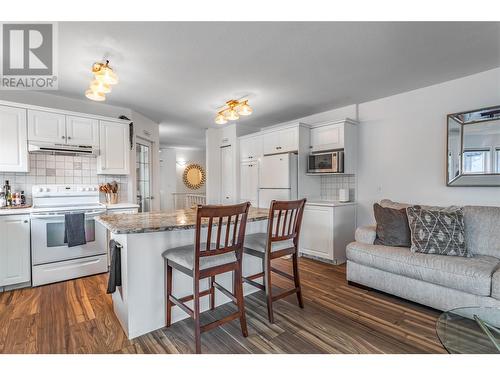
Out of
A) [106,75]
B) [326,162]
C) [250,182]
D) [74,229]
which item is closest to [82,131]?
[74,229]

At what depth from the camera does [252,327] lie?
2039 millimetres

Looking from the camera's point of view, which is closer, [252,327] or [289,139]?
[252,327]

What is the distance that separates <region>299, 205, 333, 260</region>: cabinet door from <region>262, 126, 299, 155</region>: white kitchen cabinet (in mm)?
1034

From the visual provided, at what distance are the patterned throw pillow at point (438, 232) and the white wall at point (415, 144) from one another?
666 mm

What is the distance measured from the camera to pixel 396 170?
11.8 feet

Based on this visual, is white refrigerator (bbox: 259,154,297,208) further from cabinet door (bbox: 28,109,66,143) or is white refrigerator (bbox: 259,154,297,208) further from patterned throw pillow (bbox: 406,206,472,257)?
cabinet door (bbox: 28,109,66,143)

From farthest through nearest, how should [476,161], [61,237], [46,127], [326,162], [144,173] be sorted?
[144,173] < [326,162] < [46,127] < [61,237] < [476,161]

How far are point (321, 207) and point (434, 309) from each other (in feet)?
5.80

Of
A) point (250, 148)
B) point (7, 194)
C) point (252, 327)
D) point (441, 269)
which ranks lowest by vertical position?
point (252, 327)

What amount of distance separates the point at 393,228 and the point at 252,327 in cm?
Answer: 178

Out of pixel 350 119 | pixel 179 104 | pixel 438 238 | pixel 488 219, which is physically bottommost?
pixel 438 238

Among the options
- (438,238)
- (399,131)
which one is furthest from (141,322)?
(399,131)

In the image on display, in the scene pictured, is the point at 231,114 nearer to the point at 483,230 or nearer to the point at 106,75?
the point at 106,75
